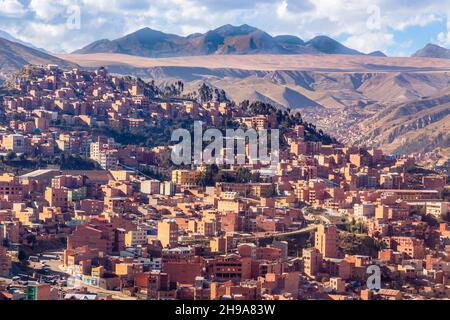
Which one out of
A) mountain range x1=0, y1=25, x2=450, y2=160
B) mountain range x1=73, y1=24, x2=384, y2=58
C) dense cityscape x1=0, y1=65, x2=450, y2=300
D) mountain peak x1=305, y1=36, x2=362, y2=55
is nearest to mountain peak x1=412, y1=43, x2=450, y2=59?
mountain range x1=0, y1=25, x2=450, y2=160

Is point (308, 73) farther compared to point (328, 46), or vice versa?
point (328, 46)

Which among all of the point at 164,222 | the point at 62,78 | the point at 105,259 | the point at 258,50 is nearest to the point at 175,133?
the point at 62,78

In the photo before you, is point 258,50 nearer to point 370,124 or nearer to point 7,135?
point 370,124

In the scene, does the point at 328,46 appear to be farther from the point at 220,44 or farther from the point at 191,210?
the point at 191,210

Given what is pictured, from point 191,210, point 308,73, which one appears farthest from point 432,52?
point 191,210

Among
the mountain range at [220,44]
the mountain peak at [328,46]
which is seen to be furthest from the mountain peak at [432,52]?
the mountain peak at [328,46]

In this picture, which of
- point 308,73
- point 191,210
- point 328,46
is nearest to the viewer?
point 191,210

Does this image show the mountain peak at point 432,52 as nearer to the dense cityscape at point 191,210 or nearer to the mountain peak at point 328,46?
the mountain peak at point 328,46
